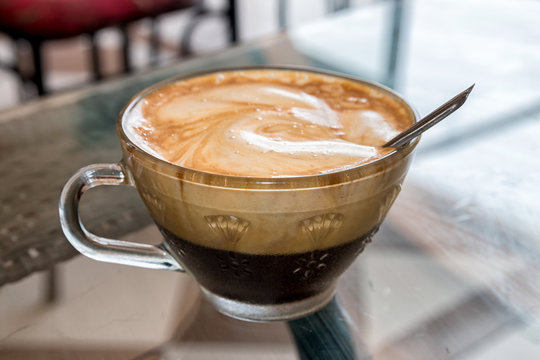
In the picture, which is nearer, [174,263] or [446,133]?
[174,263]

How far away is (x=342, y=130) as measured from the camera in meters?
0.37

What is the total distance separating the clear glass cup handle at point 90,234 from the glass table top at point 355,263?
4 cm

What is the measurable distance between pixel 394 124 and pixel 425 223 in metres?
0.12

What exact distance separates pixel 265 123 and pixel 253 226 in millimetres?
82

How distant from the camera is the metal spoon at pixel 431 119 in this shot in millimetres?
314

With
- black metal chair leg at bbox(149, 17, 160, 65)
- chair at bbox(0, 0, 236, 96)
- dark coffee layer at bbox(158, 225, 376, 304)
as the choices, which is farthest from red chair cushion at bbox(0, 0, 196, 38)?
dark coffee layer at bbox(158, 225, 376, 304)

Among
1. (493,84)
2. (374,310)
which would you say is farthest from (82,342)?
(493,84)

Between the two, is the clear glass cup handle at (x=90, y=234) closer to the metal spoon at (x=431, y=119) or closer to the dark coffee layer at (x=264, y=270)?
the dark coffee layer at (x=264, y=270)

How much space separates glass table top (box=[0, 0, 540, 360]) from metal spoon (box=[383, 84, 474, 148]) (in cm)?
11

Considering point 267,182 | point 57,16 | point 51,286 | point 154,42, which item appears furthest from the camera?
point 154,42

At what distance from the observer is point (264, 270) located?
0.34 meters

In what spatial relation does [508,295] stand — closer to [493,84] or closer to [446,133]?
[446,133]

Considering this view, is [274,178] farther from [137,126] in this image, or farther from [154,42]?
[154,42]

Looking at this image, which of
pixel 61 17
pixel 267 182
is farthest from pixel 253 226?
pixel 61 17
